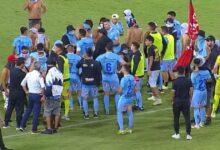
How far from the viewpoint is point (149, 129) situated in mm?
17219

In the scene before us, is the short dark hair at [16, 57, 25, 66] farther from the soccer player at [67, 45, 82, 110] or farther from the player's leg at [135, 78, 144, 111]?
the player's leg at [135, 78, 144, 111]

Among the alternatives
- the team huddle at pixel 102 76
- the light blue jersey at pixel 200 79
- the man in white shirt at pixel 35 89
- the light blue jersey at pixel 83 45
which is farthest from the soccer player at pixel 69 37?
the light blue jersey at pixel 200 79

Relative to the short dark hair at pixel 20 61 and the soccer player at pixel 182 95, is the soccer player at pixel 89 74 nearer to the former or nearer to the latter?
the short dark hair at pixel 20 61

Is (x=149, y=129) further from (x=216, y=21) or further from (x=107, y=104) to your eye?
(x=216, y=21)

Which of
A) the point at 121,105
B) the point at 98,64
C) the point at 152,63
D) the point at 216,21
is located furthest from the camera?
the point at 216,21

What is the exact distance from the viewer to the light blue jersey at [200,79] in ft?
54.2

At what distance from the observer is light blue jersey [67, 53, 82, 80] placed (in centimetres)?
1892

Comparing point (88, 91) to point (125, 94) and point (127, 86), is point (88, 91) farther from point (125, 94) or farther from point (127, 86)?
point (127, 86)

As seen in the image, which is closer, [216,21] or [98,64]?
[98,64]

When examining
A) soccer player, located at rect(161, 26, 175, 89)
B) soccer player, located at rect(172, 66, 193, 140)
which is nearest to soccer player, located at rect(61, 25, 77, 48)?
soccer player, located at rect(161, 26, 175, 89)

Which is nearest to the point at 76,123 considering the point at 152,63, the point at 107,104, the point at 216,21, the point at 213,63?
the point at 107,104

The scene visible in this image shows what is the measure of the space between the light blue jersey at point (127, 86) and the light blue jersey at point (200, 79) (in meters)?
1.55

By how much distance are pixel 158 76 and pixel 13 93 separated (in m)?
5.24

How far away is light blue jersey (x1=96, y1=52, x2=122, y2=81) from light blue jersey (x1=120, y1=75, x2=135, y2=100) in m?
1.93
